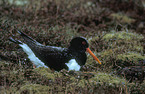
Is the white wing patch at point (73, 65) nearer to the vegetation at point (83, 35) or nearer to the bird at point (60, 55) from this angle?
the bird at point (60, 55)

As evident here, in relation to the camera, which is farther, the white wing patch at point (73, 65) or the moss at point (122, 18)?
the moss at point (122, 18)

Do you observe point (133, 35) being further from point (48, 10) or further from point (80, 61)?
point (48, 10)

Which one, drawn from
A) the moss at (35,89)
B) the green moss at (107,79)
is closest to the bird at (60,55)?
the green moss at (107,79)

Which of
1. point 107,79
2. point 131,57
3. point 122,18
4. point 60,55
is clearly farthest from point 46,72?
point 122,18

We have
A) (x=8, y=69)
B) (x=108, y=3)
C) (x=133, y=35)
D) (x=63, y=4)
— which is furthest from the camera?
(x=108, y=3)

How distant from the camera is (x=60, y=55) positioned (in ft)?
19.1

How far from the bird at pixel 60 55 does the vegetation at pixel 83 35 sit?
219mm

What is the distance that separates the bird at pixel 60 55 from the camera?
18.8ft

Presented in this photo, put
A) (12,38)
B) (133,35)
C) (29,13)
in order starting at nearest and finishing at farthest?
1. (12,38)
2. (133,35)
3. (29,13)

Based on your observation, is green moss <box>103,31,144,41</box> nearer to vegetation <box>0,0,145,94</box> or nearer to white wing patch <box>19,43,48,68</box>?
vegetation <box>0,0,145,94</box>

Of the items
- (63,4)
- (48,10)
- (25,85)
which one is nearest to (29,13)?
(48,10)

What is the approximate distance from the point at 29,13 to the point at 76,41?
4.50 metres

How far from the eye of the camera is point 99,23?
10477 millimetres

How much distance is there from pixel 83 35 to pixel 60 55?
9.48 ft
